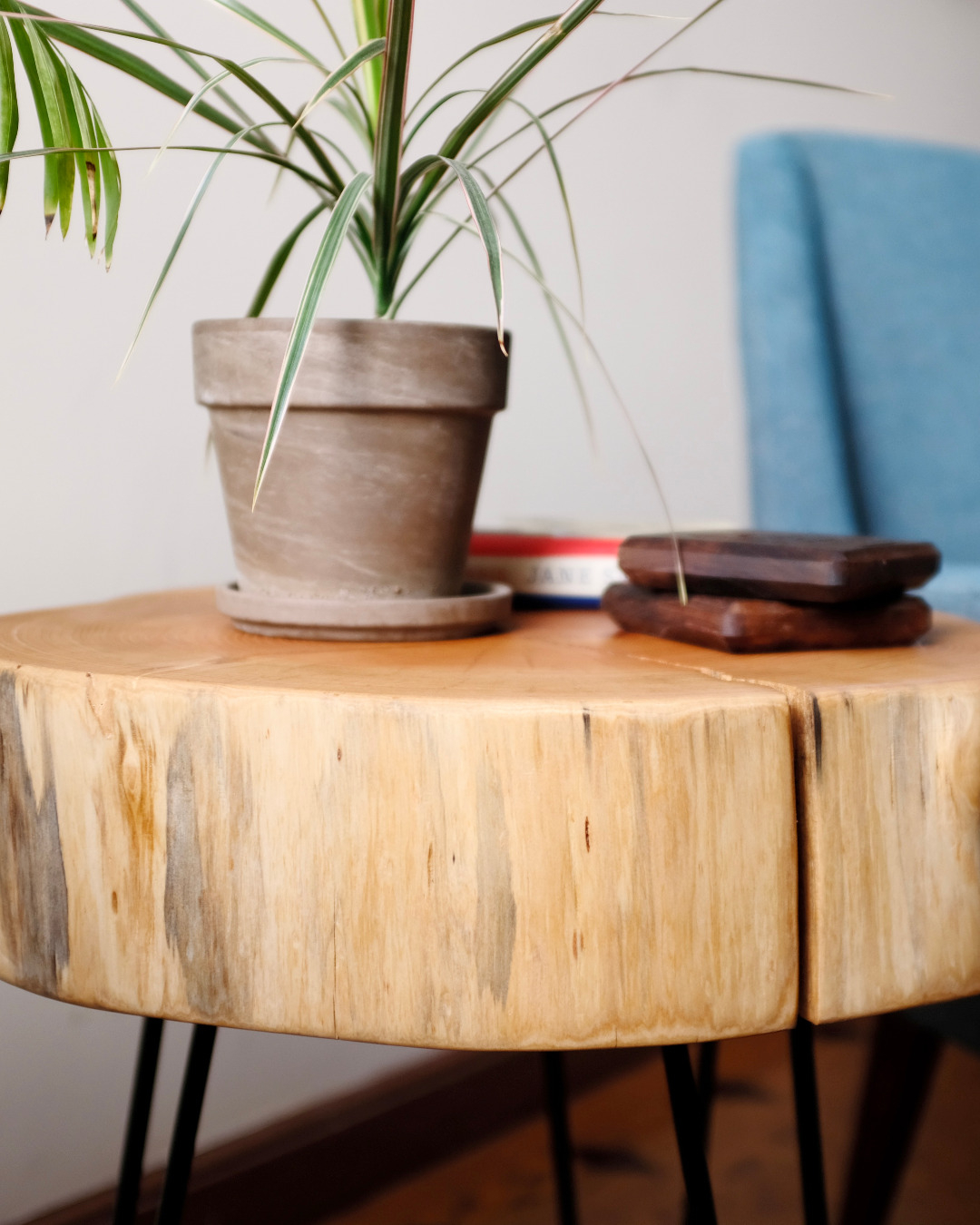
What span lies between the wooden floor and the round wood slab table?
3.06ft

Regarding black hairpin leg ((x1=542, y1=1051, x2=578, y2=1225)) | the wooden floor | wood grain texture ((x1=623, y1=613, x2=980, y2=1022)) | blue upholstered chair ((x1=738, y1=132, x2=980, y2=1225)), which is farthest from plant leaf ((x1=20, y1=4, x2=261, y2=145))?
the wooden floor

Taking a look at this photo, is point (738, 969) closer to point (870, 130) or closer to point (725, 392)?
point (725, 392)

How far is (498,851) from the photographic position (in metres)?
0.43

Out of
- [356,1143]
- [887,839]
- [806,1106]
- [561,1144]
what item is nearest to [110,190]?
[887,839]

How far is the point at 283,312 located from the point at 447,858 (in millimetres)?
864

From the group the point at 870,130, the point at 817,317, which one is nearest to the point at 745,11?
the point at 870,130

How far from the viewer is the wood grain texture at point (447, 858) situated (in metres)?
0.43

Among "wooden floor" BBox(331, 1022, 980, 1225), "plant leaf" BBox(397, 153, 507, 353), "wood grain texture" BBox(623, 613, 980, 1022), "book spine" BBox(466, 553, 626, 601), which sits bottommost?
"wooden floor" BBox(331, 1022, 980, 1225)

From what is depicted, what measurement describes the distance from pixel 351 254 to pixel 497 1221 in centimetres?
106

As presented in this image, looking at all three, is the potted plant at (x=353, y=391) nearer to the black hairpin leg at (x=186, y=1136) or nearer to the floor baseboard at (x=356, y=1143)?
the black hairpin leg at (x=186, y=1136)

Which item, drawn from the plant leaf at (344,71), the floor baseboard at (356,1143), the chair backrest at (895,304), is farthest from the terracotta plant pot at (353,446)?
the floor baseboard at (356,1143)

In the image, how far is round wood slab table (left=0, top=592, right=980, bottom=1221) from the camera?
1.40 feet

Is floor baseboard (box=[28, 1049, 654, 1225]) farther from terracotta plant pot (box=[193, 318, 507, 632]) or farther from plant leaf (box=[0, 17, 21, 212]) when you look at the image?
plant leaf (box=[0, 17, 21, 212])

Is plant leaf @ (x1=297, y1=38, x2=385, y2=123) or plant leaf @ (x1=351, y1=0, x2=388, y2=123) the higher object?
plant leaf @ (x1=351, y1=0, x2=388, y2=123)
